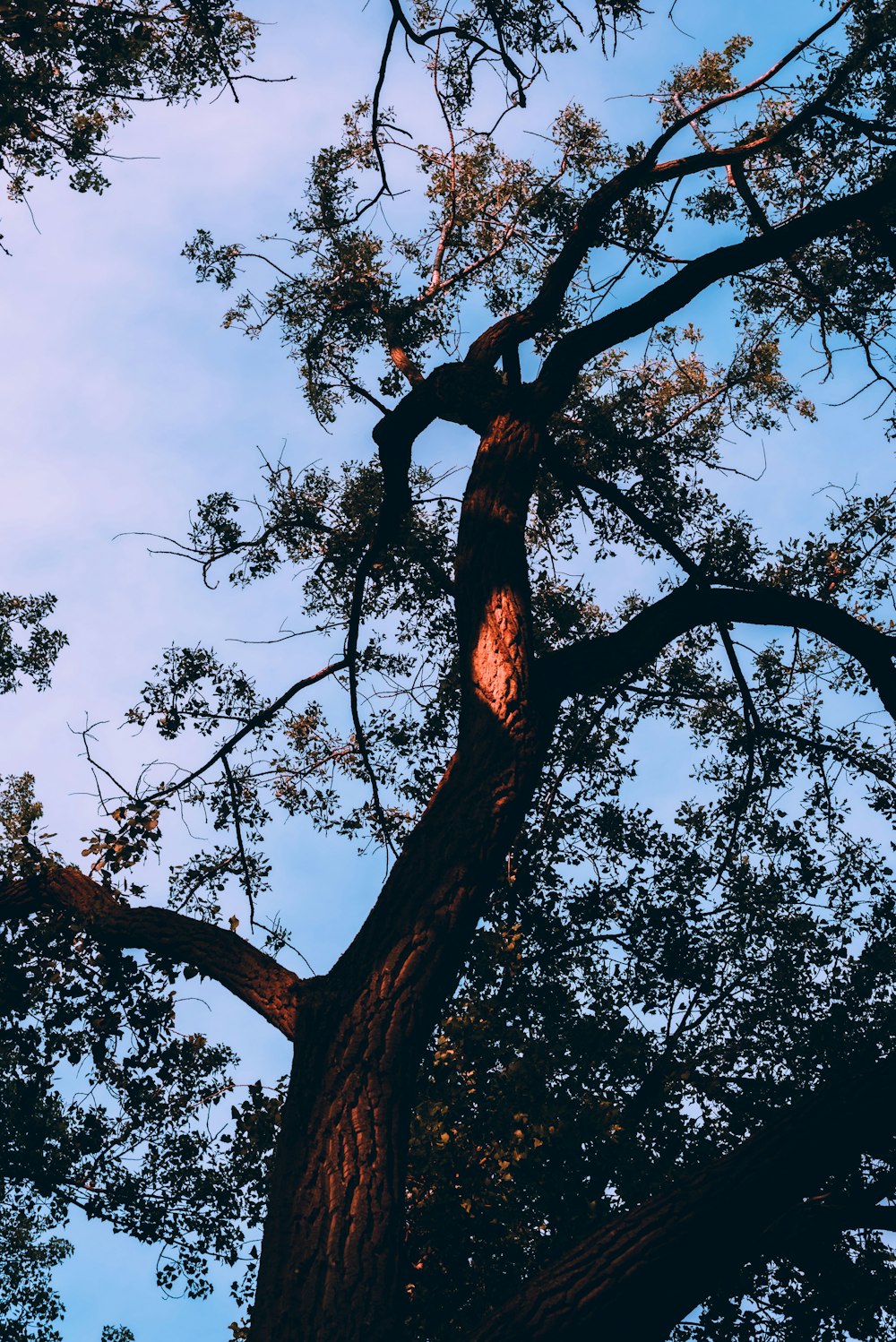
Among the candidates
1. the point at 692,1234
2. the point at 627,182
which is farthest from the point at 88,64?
the point at 692,1234

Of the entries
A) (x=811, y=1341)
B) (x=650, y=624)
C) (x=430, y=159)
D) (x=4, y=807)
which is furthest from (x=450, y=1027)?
(x=430, y=159)

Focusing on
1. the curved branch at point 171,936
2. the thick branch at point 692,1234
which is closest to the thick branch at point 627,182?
the curved branch at point 171,936

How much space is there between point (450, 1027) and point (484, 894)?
5.16 ft

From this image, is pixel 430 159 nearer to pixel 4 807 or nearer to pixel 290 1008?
pixel 4 807

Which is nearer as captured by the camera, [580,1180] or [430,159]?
[580,1180]

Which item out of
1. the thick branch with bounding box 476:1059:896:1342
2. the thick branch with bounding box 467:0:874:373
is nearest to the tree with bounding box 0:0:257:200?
the thick branch with bounding box 467:0:874:373

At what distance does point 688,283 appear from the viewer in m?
6.34

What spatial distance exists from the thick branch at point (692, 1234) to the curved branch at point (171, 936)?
5.05ft

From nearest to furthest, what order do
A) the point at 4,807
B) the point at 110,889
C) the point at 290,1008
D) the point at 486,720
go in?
the point at 290,1008
the point at 486,720
the point at 110,889
the point at 4,807

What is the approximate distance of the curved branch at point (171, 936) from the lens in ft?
14.3

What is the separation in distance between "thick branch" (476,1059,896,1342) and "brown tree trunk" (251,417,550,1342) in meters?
0.54

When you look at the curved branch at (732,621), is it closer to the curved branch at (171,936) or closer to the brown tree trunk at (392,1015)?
the brown tree trunk at (392,1015)

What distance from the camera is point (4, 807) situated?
10312mm

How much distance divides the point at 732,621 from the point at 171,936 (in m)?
3.76
